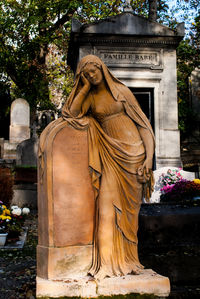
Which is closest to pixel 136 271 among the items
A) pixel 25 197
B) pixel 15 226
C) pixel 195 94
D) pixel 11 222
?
pixel 15 226

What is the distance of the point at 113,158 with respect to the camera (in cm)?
329

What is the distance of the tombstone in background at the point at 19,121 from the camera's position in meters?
14.8

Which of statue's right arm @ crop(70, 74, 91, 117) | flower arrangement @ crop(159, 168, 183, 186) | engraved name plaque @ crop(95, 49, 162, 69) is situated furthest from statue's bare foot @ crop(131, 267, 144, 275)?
engraved name plaque @ crop(95, 49, 162, 69)

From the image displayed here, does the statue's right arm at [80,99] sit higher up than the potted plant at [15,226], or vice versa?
the statue's right arm at [80,99]

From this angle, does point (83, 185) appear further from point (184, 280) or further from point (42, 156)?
point (184, 280)

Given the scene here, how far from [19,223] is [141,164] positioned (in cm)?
387

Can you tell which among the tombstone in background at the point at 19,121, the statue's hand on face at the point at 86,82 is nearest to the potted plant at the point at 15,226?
the statue's hand on face at the point at 86,82

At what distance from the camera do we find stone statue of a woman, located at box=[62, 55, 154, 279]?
3141mm

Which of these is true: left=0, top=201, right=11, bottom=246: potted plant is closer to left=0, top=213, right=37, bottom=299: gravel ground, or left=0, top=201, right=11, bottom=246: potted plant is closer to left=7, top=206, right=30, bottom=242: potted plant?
left=7, top=206, right=30, bottom=242: potted plant

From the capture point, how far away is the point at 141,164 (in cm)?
331

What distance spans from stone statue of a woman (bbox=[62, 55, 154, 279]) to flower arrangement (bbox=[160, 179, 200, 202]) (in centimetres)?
395

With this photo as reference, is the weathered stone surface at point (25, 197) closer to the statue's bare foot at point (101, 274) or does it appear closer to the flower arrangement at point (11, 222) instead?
the flower arrangement at point (11, 222)

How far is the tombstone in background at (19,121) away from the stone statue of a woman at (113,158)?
11.8m

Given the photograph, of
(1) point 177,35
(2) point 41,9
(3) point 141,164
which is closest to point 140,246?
(3) point 141,164
